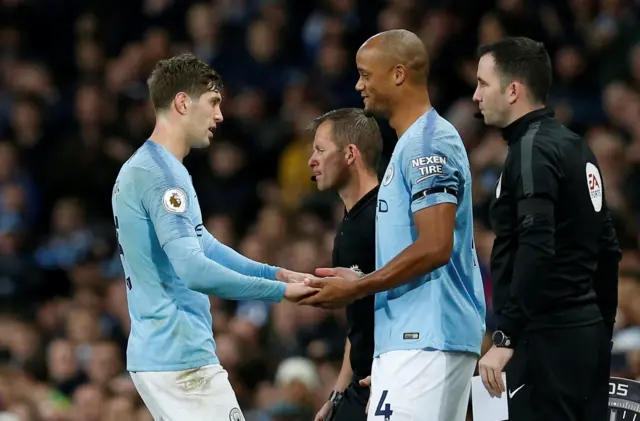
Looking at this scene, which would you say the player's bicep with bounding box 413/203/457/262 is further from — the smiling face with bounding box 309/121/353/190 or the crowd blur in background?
the crowd blur in background

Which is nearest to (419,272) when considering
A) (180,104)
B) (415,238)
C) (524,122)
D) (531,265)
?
(415,238)

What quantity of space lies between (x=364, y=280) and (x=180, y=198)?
840 millimetres

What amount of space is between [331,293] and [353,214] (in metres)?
0.70

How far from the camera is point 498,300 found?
5762 millimetres

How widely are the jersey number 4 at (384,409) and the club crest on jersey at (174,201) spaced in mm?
1127

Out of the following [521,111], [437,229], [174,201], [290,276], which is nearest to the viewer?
[437,229]

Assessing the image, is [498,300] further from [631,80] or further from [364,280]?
[631,80]

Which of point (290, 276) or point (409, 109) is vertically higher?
point (409, 109)

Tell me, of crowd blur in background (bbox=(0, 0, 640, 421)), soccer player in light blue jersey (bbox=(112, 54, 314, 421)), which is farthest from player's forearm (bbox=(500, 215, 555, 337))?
crowd blur in background (bbox=(0, 0, 640, 421))

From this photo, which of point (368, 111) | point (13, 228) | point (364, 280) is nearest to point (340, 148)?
point (368, 111)

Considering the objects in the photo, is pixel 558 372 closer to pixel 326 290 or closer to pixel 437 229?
pixel 437 229

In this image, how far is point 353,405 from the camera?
6195 mm

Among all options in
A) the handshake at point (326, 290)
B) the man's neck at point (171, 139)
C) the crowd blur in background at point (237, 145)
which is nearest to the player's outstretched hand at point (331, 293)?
the handshake at point (326, 290)

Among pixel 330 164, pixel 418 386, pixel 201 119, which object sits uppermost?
pixel 201 119
